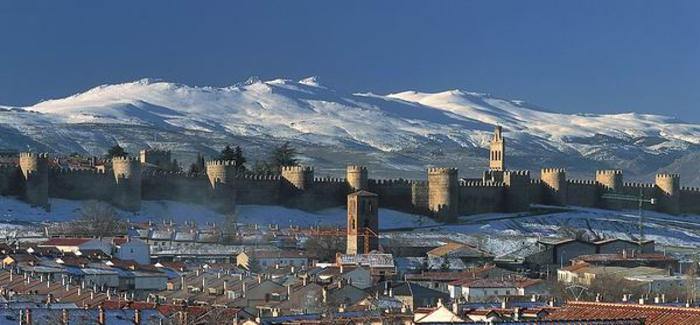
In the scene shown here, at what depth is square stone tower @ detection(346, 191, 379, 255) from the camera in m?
75.4

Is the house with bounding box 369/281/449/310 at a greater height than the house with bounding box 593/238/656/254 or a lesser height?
A: lesser

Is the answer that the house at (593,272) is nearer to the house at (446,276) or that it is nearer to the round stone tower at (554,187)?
the house at (446,276)

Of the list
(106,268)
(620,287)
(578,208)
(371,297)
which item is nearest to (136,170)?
(578,208)

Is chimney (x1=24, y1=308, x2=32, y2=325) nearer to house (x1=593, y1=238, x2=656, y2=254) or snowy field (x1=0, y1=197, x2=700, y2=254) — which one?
house (x1=593, y1=238, x2=656, y2=254)

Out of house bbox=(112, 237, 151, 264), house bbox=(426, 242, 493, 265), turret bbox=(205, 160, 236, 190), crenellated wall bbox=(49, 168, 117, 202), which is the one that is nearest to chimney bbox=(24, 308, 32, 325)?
house bbox=(112, 237, 151, 264)

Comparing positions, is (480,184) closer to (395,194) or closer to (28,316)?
(395,194)

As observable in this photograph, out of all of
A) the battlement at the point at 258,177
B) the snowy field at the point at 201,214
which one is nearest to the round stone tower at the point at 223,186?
the snowy field at the point at 201,214

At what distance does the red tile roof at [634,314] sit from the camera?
28464mm

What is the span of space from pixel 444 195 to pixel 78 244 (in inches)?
1048

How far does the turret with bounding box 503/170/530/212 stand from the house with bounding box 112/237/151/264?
27.9 m

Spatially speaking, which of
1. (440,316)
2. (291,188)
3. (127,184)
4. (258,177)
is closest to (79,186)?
(127,184)

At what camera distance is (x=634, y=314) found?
29.4 metres

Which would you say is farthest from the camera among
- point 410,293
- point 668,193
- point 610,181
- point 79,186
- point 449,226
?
point 668,193

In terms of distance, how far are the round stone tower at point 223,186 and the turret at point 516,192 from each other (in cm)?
1227
